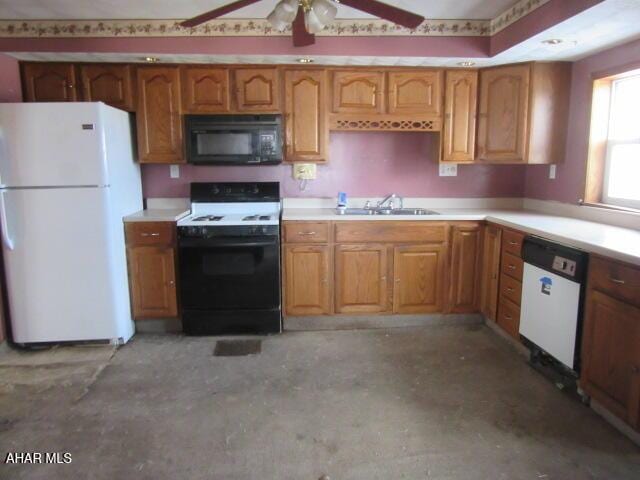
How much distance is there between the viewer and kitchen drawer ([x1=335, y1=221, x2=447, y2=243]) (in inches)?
133

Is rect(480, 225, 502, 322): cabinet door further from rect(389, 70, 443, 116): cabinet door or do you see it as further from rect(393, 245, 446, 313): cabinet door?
rect(389, 70, 443, 116): cabinet door

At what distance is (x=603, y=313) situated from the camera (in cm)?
216

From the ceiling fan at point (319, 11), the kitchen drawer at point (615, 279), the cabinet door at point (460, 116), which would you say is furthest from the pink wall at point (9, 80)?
the kitchen drawer at point (615, 279)

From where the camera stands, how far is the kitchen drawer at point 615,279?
1.97 m

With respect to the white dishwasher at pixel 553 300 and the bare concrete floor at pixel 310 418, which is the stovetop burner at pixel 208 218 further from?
the white dishwasher at pixel 553 300

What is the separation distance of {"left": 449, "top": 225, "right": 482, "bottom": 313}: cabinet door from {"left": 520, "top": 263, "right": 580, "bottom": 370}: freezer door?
0.63 meters

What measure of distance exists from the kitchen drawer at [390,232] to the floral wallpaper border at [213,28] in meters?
1.36

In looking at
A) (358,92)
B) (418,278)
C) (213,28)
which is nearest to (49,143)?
(213,28)

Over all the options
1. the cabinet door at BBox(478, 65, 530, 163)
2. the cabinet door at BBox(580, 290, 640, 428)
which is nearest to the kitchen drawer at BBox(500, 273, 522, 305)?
the cabinet door at BBox(580, 290, 640, 428)

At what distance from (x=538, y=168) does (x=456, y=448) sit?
2.60 m

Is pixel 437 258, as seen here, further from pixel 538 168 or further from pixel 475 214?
pixel 538 168

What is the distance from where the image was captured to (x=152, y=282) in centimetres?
333

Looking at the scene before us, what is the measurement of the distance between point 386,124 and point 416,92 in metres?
0.34

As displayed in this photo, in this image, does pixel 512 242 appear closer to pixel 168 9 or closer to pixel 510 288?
pixel 510 288
